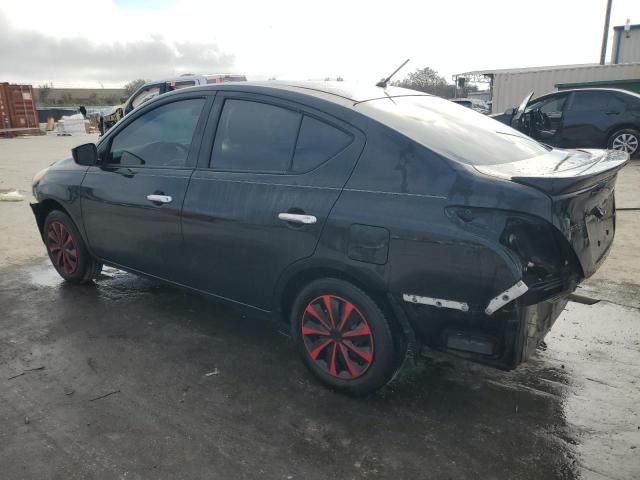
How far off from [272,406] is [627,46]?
1421 inches

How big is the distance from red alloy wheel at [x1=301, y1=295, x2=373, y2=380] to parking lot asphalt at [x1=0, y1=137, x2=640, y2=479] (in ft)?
0.65

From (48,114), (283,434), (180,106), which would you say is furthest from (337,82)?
(48,114)

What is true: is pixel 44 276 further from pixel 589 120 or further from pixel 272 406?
pixel 589 120

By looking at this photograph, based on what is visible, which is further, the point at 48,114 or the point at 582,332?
the point at 48,114

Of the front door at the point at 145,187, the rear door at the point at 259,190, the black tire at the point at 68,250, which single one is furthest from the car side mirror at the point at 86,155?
the rear door at the point at 259,190

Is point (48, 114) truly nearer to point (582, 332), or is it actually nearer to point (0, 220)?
point (0, 220)

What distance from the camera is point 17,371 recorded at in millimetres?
3305

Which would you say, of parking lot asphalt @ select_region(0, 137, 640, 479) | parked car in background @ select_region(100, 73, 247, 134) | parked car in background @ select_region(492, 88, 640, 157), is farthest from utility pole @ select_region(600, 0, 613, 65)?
parking lot asphalt @ select_region(0, 137, 640, 479)

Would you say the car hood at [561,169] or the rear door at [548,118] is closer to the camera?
the car hood at [561,169]

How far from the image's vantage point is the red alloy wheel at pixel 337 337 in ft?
9.12

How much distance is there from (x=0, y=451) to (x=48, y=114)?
141 ft

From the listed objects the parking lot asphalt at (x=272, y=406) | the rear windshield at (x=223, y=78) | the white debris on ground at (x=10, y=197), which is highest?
the rear windshield at (x=223, y=78)

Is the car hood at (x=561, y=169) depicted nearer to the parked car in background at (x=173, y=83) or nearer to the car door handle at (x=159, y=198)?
the car door handle at (x=159, y=198)

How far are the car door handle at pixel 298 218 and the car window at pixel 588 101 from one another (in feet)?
33.6
